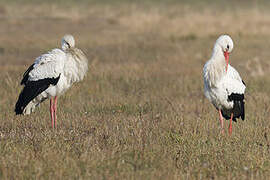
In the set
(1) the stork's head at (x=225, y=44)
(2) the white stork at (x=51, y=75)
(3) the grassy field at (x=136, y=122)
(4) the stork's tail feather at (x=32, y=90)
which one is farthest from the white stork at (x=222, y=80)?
(4) the stork's tail feather at (x=32, y=90)

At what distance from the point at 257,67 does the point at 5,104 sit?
6.34 meters

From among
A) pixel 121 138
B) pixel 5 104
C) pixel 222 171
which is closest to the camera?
pixel 222 171

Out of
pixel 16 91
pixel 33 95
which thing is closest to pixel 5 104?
pixel 16 91

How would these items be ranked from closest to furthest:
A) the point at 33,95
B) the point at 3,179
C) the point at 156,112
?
the point at 3,179
the point at 33,95
the point at 156,112

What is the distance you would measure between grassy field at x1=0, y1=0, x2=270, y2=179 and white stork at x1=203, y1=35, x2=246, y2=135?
1.27 ft

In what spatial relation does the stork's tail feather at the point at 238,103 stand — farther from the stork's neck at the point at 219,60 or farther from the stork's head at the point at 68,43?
the stork's head at the point at 68,43

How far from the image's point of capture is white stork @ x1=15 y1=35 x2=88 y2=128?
25.7 ft

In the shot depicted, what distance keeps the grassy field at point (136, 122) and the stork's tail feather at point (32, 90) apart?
9.9 inches

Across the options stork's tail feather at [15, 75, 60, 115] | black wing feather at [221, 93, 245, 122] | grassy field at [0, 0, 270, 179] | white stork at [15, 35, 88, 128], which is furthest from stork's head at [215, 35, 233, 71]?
stork's tail feather at [15, 75, 60, 115]

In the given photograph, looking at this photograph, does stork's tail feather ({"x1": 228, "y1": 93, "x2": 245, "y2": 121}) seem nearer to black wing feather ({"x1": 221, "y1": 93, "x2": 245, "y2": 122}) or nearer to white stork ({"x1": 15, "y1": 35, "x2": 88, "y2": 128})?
black wing feather ({"x1": 221, "y1": 93, "x2": 245, "y2": 122})

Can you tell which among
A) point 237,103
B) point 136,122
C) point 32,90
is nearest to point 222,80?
point 237,103

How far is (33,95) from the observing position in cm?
783

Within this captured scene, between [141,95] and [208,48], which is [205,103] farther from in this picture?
[208,48]

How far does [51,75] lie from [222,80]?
→ 2.37 m
